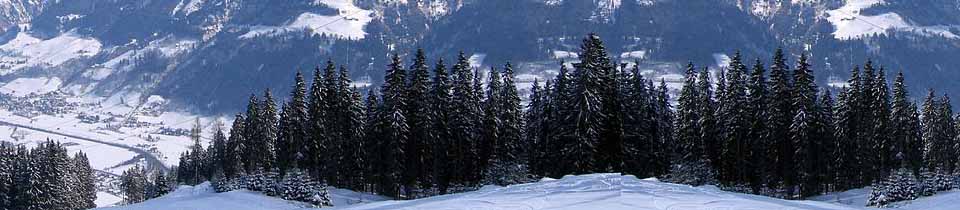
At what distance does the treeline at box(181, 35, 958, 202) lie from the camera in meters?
82.0

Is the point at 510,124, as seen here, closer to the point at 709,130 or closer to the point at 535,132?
the point at 535,132

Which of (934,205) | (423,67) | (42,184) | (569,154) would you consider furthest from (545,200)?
(42,184)

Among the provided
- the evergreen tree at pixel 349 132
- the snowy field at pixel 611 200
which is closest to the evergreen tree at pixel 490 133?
the evergreen tree at pixel 349 132

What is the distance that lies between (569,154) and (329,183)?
81.2 ft

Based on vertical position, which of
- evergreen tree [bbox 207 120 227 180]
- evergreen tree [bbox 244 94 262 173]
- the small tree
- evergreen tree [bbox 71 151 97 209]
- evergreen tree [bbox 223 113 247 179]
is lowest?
evergreen tree [bbox 71 151 97 209]

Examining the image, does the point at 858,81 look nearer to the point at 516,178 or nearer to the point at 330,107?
the point at 516,178

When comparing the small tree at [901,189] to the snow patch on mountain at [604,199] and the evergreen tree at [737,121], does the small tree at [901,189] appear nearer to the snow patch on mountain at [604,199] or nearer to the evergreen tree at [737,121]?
the snow patch on mountain at [604,199]

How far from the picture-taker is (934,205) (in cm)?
3853

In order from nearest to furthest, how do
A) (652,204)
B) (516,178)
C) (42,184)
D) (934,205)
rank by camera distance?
(652,204) → (934,205) → (516,178) → (42,184)

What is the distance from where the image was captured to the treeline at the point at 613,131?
269ft

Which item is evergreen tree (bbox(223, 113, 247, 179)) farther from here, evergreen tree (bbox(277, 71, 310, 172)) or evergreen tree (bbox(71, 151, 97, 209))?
evergreen tree (bbox(277, 71, 310, 172))

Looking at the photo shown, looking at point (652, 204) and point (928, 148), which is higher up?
point (652, 204)

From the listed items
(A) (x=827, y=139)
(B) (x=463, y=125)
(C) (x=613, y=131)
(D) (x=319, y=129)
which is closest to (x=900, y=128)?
(A) (x=827, y=139)

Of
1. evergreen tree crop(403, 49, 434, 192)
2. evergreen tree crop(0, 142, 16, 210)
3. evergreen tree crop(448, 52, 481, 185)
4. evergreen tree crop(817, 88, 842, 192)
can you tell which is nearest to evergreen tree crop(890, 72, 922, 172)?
evergreen tree crop(817, 88, 842, 192)
